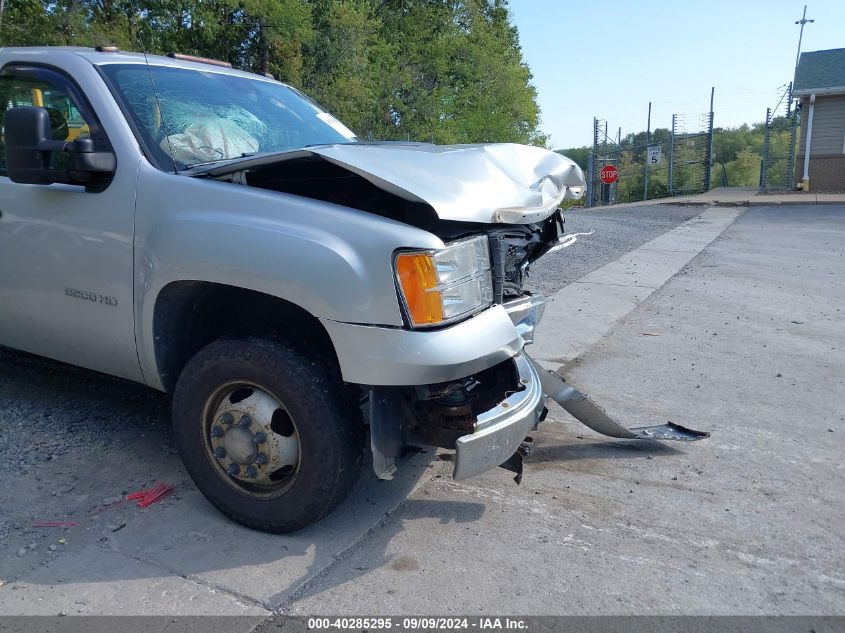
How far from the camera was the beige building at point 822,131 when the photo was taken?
24.0 m

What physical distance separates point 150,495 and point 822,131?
26.8 meters

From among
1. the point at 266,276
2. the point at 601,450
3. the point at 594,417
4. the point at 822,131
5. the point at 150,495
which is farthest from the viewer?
the point at 822,131

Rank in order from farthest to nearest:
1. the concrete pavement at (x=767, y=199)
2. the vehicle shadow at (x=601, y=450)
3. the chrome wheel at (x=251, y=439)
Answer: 1. the concrete pavement at (x=767, y=199)
2. the vehicle shadow at (x=601, y=450)
3. the chrome wheel at (x=251, y=439)

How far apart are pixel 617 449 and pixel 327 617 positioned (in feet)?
7.33

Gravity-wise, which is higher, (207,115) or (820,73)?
(820,73)

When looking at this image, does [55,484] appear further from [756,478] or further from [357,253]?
[756,478]

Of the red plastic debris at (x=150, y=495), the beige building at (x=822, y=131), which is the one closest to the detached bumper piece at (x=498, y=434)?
the red plastic debris at (x=150, y=495)

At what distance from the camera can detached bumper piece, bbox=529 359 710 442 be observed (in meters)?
3.94

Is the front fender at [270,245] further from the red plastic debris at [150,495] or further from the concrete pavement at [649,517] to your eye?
the concrete pavement at [649,517]

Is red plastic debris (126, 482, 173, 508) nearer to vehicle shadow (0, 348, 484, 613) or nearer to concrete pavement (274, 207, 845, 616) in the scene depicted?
vehicle shadow (0, 348, 484, 613)

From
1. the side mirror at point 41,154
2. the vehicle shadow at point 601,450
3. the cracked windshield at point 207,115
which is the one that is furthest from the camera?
the vehicle shadow at point 601,450

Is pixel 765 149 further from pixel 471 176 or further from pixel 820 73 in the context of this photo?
A: pixel 471 176

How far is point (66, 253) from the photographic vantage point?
3461 mm

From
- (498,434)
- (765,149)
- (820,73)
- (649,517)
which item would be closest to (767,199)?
(765,149)
